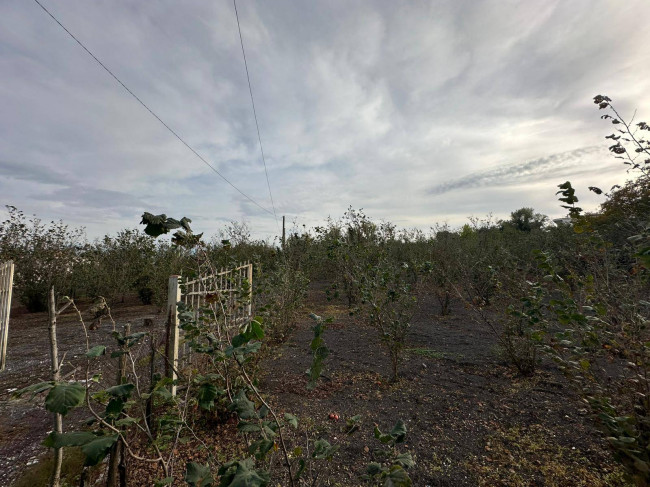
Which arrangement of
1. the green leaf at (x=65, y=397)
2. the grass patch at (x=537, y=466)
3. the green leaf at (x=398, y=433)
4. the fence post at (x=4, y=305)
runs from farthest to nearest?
the fence post at (x=4, y=305) < the grass patch at (x=537, y=466) < the green leaf at (x=398, y=433) < the green leaf at (x=65, y=397)

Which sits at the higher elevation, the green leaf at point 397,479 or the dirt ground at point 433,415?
the green leaf at point 397,479

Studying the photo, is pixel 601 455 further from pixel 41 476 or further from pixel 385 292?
pixel 41 476

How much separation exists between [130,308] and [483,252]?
41.7ft

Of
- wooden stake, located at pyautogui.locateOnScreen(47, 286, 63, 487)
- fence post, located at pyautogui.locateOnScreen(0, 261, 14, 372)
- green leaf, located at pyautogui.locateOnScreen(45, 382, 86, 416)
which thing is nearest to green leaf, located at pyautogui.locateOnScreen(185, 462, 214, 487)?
green leaf, located at pyautogui.locateOnScreen(45, 382, 86, 416)

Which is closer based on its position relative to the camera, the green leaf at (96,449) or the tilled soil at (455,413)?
the green leaf at (96,449)

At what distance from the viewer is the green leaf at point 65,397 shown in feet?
2.32

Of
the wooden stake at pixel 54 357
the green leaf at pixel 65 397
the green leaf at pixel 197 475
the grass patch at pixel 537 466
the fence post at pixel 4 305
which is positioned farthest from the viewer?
the fence post at pixel 4 305

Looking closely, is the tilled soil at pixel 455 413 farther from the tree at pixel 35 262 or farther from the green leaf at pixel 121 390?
the tree at pixel 35 262

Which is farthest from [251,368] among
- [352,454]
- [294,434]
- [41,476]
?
[41,476]

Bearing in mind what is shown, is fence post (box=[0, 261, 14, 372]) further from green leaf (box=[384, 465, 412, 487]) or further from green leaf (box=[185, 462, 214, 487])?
green leaf (box=[384, 465, 412, 487])

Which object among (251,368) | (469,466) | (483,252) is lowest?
(469,466)

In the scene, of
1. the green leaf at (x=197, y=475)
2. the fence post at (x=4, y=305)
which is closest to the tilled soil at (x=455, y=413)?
the green leaf at (x=197, y=475)

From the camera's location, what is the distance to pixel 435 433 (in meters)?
2.80

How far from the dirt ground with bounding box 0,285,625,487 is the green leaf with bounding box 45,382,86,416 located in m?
2.15
